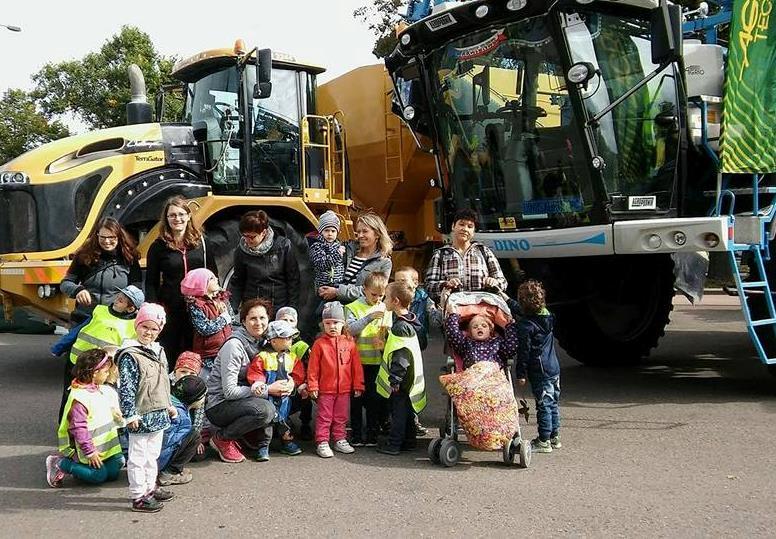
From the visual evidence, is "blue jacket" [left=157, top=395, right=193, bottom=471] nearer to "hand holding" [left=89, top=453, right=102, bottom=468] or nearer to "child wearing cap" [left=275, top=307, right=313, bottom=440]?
"hand holding" [left=89, top=453, right=102, bottom=468]

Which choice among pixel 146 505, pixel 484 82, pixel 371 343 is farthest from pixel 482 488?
pixel 484 82

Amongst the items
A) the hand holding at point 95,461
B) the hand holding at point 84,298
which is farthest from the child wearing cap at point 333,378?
the hand holding at point 84,298

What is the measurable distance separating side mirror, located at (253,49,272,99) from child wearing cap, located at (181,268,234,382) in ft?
11.4

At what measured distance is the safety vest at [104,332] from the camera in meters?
5.67

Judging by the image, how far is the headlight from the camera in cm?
895

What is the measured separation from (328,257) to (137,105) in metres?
5.62

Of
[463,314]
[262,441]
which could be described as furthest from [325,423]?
[463,314]

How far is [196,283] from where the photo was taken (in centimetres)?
589

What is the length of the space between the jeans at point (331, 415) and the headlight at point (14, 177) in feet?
16.1

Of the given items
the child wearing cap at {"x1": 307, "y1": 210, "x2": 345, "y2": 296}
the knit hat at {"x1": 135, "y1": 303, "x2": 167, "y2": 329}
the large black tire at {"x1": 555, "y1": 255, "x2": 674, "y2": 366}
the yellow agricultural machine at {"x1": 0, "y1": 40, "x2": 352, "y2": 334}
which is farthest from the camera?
the large black tire at {"x1": 555, "y1": 255, "x2": 674, "y2": 366}

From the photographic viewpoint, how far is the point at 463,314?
19.6 feet

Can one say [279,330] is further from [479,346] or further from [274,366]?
[479,346]

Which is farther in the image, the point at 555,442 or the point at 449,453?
the point at 555,442

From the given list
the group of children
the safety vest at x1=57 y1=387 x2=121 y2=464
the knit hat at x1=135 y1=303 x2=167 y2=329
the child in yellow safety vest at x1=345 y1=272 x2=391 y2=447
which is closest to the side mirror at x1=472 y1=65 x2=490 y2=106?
the group of children
